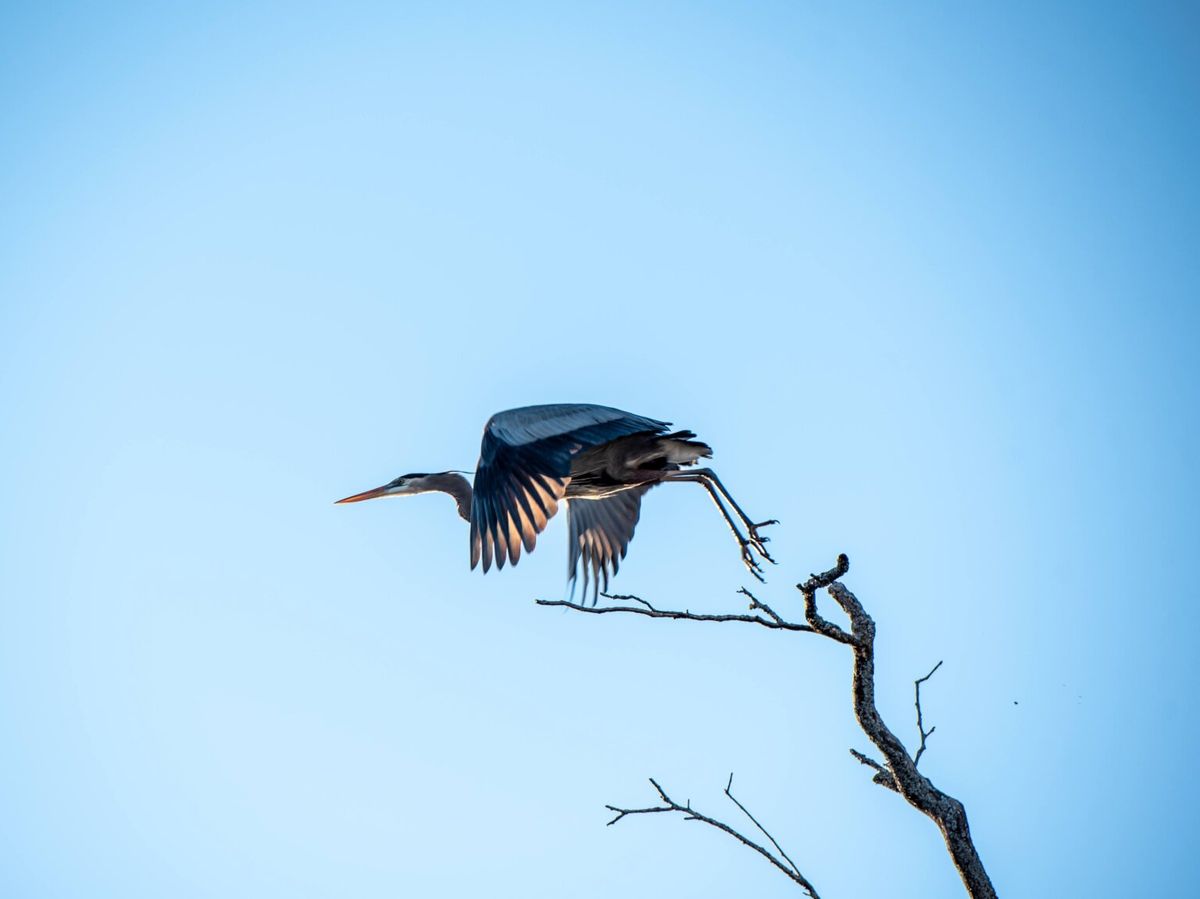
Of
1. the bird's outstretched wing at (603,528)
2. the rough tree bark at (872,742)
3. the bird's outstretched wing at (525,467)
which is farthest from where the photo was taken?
the bird's outstretched wing at (603,528)

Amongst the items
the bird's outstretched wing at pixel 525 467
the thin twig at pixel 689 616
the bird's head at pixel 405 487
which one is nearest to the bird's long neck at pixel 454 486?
the bird's head at pixel 405 487

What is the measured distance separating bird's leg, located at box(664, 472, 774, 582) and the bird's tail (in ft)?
0.44

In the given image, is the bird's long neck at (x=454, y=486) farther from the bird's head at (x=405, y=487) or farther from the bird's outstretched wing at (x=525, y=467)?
the bird's outstretched wing at (x=525, y=467)

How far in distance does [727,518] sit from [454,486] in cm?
329

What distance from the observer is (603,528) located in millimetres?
10766

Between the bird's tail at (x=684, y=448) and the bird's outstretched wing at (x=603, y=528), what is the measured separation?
1431mm

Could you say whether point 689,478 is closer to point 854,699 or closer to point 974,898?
point 854,699

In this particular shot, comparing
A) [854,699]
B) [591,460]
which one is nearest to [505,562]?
[591,460]

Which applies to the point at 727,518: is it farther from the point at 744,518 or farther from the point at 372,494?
the point at 372,494

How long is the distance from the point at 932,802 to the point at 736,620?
1.04 m

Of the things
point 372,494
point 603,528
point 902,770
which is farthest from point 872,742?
point 372,494

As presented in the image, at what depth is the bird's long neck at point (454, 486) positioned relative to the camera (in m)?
10.7

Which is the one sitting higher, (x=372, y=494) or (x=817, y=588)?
(x=372, y=494)

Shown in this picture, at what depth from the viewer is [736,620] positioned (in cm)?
486
